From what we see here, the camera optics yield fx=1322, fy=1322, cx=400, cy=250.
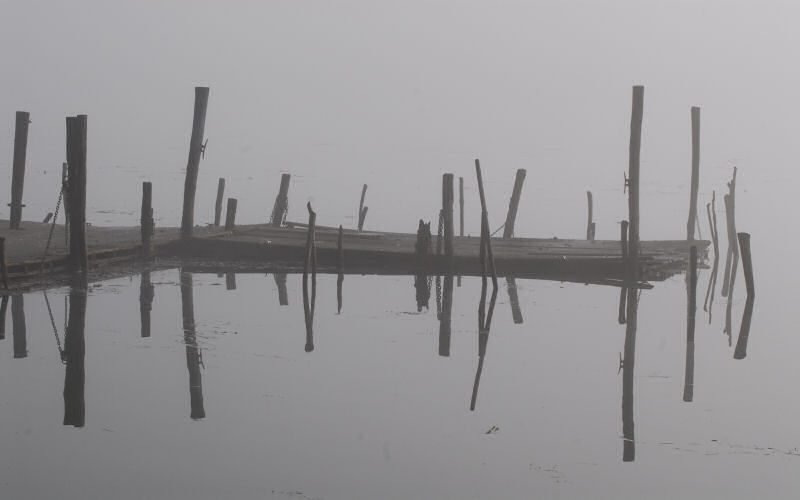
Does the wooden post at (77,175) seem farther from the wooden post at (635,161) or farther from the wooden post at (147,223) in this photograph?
the wooden post at (635,161)

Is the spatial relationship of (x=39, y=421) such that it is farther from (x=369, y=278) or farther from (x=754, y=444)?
(x=369, y=278)

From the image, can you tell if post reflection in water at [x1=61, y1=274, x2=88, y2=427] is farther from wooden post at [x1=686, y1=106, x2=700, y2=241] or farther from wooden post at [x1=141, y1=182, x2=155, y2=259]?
wooden post at [x1=686, y1=106, x2=700, y2=241]

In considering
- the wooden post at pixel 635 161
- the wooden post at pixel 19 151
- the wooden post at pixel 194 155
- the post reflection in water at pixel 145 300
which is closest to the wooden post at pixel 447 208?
the wooden post at pixel 635 161

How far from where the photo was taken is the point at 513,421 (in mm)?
14781

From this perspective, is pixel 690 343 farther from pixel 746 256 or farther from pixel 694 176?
pixel 694 176

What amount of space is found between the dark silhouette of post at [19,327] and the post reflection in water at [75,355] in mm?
547

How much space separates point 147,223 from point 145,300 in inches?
142

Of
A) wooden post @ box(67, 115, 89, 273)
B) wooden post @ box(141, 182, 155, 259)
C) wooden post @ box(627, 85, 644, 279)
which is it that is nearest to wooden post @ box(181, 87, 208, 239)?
wooden post @ box(141, 182, 155, 259)

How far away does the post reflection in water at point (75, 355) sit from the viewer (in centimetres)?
1441

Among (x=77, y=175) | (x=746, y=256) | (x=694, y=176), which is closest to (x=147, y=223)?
(x=77, y=175)

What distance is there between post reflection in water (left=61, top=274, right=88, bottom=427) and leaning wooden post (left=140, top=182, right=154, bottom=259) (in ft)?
10.4

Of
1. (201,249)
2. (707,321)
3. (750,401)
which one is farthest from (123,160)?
(750,401)

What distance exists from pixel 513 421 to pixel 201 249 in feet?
47.1

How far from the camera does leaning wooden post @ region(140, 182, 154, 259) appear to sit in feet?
85.6
